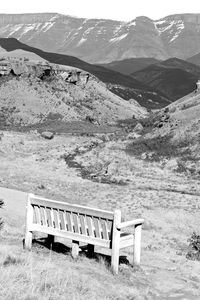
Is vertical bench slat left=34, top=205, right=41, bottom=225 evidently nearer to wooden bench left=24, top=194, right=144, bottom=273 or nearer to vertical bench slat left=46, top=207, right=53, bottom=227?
wooden bench left=24, top=194, right=144, bottom=273

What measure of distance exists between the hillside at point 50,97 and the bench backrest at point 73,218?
85.2 metres

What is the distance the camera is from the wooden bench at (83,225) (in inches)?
436

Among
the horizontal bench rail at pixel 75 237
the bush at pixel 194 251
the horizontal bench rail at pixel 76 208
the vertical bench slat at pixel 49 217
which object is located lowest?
the bush at pixel 194 251

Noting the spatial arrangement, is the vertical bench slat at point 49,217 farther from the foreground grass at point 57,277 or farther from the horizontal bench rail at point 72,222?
the foreground grass at point 57,277

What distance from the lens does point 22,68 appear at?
372ft

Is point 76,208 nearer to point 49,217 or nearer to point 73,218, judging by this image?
point 73,218

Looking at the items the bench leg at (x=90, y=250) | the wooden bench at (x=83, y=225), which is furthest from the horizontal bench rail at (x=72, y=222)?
the bench leg at (x=90, y=250)

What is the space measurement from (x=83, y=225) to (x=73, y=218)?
34cm

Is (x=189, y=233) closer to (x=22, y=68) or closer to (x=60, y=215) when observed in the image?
(x=60, y=215)

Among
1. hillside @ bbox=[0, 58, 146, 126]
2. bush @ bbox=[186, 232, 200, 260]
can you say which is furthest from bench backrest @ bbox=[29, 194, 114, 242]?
hillside @ bbox=[0, 58, 146, 126]

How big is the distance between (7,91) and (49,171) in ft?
212

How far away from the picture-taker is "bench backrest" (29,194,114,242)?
11297 millimetres

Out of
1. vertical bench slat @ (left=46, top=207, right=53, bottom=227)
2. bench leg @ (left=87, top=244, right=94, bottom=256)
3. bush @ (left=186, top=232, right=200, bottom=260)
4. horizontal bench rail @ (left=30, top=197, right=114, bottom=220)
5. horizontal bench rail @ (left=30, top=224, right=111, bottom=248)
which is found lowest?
bush @ (left=186, top=232, right=200, bottom=260)

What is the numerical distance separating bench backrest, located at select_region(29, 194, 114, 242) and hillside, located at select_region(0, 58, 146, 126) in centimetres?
8517
